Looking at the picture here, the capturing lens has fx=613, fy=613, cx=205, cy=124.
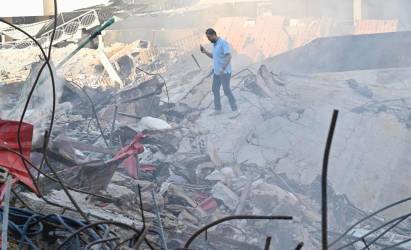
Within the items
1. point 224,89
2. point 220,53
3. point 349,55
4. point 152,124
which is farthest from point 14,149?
point 349,55

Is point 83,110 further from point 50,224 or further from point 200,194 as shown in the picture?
point 50,224

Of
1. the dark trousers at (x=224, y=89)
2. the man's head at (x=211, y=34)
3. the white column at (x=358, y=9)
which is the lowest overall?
the white column at (x=358, y=9)

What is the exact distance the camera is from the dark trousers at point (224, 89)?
10250mm

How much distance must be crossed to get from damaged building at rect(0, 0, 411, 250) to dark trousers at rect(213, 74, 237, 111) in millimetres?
A: 198

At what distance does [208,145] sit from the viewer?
8938mm

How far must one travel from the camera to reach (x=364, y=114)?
9836 millimetres

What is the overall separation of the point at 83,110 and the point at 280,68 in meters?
5.50

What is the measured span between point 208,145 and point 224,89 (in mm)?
1657

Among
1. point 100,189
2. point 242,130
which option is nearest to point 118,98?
point 242,130

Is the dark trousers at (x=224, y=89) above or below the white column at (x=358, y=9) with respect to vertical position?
above

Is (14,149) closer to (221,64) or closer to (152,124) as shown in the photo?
(152,124)

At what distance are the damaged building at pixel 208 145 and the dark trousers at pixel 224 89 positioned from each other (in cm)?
20

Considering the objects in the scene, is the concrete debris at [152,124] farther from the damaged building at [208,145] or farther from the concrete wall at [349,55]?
the concrete wall at [349,55]

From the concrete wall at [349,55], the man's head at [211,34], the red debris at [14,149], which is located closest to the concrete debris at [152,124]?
the man's head at [211,34]
